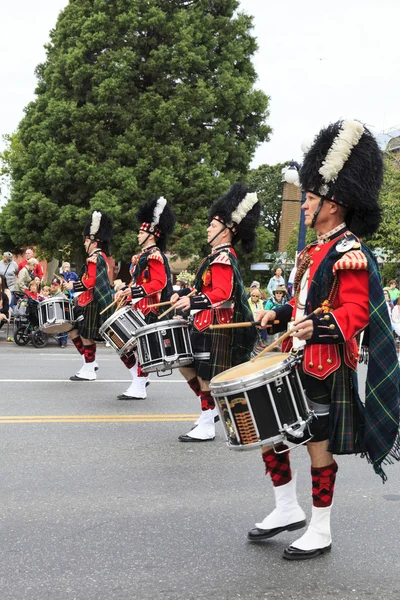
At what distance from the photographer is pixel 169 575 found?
3719 mm

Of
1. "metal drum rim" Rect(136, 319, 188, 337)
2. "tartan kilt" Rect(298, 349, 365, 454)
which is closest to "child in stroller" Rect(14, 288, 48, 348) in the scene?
"metal drum rim" Rect(136, 319, 188, 337)

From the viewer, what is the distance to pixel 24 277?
16891mm

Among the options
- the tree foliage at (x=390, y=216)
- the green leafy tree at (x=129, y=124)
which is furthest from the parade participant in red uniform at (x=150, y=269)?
the green leafy tree at (x=129, y=124)

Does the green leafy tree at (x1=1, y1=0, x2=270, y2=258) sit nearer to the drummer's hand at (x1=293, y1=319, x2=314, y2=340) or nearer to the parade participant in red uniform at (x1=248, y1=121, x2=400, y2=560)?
the parade participant in red uniform at (x1=248, y1=121, x2=400, y2=560)

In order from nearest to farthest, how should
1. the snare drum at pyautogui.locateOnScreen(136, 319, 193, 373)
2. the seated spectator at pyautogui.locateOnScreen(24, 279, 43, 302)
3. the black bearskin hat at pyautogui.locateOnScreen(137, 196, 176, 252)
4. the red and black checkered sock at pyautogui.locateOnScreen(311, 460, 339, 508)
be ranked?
the red and black checkered sock at pyautogui.locateOnScreen(311, 460, 339, 508)
the snare drum at pyautogui.locateOnScreen(136, 319, 193, 373)
the black bearskin hat at pyautogui.locateOnScreen(137, 196, 176, 252)
the seated spectator at pyautogui.locateOnScreen(24, 279, 43, 302)

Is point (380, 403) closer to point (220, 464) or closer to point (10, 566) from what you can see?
point (10, 566)

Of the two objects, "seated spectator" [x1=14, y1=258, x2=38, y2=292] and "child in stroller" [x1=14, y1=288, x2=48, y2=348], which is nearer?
"child in stroller" [x1=14, y1=288, x2=48, y2=348]

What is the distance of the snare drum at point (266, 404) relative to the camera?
12.0ft

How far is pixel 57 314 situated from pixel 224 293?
404cm

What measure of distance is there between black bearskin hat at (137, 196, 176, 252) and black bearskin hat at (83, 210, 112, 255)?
101 cm

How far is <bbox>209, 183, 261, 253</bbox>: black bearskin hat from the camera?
6348 mm

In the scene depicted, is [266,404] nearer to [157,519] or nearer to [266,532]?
[266,532]

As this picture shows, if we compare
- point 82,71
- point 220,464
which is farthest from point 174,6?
point 220,464

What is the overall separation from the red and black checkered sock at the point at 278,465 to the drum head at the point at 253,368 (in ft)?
1.58
